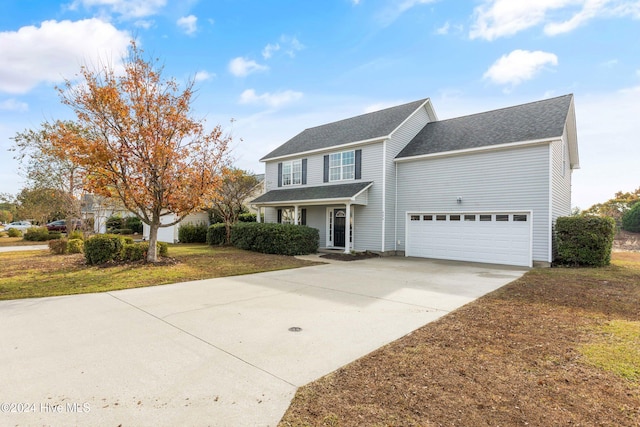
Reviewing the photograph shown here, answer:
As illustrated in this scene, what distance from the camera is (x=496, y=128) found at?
13836 mm

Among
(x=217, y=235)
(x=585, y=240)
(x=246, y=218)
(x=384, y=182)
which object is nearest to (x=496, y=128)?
(x=384, y=182)

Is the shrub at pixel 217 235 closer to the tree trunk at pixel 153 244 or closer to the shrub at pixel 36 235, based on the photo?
the tree trunk at pixel 153 244

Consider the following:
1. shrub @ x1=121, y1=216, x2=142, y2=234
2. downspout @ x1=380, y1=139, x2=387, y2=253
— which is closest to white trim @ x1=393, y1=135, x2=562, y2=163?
downspout @ x1=380, y1=139, x2=387, y2=253

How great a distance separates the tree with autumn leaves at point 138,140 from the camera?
10.1 m

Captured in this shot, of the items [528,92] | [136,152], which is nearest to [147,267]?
[136,152]

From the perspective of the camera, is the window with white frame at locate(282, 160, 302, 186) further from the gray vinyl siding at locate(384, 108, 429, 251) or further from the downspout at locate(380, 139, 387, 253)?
the gray vinyl siding at locate(384, 108, 429, 251)

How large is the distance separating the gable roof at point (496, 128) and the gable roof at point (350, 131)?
1393 millimetres

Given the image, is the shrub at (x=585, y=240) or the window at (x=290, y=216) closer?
the shrub at (x=585, y=240)

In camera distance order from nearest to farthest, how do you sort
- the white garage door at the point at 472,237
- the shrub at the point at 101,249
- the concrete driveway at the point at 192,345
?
the concrete driveway at the point at 192,345
the shrub at the point at 101,249
the white garage door at the point at 472,237

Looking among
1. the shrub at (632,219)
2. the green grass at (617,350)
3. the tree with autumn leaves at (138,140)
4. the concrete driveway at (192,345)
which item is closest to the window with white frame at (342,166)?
the tree with autumn leaves at (138,140)

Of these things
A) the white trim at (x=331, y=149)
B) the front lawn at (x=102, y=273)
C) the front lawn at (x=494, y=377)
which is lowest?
the front lawn at (x=102, y=273)

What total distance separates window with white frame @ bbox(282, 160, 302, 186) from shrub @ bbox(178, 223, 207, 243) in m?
7.47

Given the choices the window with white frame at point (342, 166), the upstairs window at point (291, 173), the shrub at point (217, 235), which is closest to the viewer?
the window with white frame at point (342, 166)

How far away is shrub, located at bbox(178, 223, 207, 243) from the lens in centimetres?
2256
